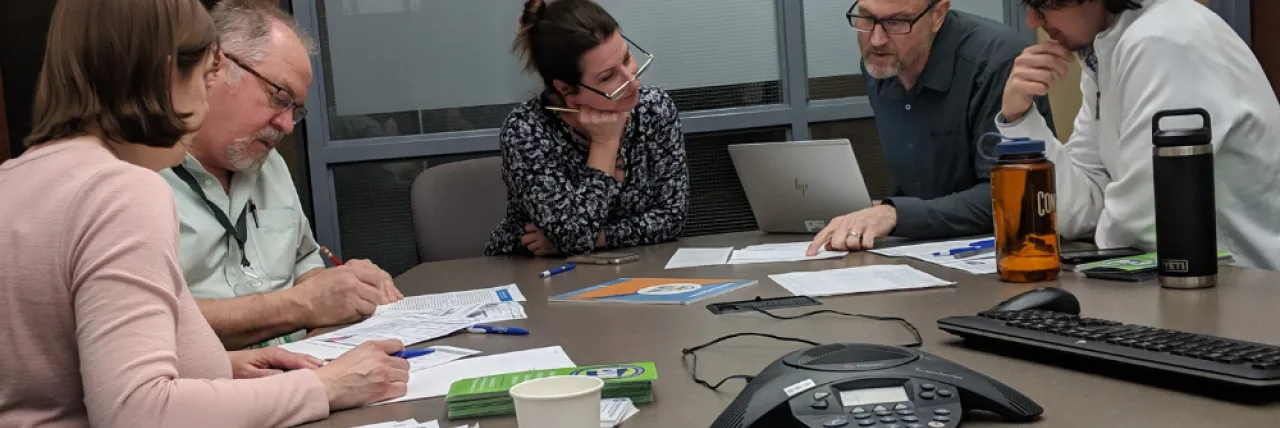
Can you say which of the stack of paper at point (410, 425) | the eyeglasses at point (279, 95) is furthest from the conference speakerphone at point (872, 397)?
the eyeglasses at point (279, 95)

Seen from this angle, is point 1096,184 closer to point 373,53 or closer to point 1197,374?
point 1197,374

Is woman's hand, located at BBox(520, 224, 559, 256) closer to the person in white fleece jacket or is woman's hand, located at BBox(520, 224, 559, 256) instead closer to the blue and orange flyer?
the blue and orange flyer

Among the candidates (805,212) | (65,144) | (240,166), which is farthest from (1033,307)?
(240,166)

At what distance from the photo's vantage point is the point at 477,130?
373cm

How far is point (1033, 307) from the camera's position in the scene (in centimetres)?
122

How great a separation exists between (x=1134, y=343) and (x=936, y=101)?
1726 mm

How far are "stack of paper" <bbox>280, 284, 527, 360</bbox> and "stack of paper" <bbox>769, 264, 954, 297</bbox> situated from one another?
1.46 feet

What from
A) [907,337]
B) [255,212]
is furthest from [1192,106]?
[255,212]

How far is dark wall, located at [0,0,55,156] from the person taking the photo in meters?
3.75

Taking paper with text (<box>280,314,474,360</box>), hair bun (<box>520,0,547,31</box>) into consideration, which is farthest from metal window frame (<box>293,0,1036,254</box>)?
paper with text (<box>280,314,474,360</box>)

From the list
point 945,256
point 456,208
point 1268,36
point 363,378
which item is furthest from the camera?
point 1268,36

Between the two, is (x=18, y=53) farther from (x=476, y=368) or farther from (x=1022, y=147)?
(x=1022, y=147)

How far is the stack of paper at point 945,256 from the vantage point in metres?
1.74

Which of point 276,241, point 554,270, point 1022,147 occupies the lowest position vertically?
point 554,270
